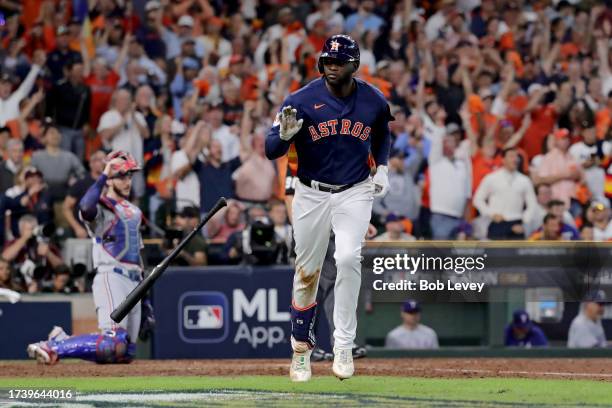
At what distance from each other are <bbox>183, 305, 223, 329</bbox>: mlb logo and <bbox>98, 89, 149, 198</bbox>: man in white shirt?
3020 millimetres

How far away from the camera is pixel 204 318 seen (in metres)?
13.7

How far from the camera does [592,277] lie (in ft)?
44.5

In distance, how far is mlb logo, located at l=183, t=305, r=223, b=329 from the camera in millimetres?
13719

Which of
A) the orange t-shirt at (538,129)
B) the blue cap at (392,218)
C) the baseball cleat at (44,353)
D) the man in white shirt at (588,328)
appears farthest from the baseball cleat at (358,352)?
the orange t-shirt at (538,129)

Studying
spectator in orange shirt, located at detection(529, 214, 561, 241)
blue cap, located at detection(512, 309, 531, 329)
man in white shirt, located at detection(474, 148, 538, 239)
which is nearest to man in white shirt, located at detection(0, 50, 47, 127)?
man in white shirt, located at detection(474, 148, 538, 239)

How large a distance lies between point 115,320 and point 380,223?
4.91 metres

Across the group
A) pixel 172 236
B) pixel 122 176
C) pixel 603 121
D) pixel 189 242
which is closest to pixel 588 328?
pixel 189 242

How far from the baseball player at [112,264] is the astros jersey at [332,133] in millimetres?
2458

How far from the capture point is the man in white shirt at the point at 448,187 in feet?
53.1

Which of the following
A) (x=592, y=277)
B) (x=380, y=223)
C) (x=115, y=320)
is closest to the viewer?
(x=115, y=320)

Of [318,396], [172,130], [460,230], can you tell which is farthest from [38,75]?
[318,396]

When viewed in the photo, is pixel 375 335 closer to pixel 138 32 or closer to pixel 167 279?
pixel 167 279

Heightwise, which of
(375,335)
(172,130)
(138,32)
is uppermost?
(138,32)

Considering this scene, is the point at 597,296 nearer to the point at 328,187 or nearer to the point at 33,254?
the point at 328,187
